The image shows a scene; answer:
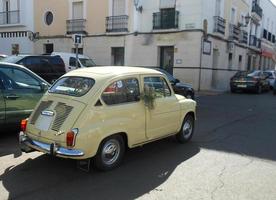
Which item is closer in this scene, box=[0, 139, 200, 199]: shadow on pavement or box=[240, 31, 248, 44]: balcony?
box=[0, 139, 200, 199]: shadow on pavement

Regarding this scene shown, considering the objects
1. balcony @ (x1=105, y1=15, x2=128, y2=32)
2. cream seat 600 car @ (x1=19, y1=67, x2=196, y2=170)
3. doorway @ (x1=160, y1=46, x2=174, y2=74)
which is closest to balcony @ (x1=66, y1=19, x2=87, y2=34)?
balcony @ (x1=105, y1=15, x2=128, y2=32)

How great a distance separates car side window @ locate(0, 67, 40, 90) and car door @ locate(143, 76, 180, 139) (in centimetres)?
289

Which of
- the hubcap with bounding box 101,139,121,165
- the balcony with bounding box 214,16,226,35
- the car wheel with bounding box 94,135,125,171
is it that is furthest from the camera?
the balcony with bounding box 214,16,226,35

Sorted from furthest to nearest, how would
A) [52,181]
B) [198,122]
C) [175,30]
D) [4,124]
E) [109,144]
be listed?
[175,30]
[198,122]
[4,124]
[109,144]
[52,181]

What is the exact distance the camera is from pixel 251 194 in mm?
4645

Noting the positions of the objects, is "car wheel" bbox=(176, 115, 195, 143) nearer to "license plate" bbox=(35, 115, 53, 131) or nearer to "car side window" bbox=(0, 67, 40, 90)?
"license plate" bbox=(35, 115, 53, 131)

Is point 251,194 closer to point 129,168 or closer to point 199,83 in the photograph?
point 129,168

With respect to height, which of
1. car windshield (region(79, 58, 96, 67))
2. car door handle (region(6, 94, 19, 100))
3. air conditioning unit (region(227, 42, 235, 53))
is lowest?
car door handle (region(6, 94, 19, 100))

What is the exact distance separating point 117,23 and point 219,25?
6.82 meters

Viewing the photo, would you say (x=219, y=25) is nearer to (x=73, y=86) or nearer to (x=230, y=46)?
(x=230, y=46)

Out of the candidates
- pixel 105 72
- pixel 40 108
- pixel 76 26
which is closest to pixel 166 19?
pixel 76 26

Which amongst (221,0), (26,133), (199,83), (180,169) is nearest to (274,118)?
(180,169)

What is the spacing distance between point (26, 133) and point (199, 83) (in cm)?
1737

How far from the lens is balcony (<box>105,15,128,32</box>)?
23.5 metres
